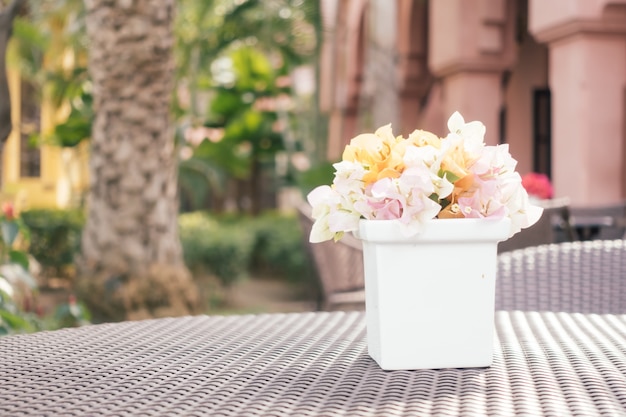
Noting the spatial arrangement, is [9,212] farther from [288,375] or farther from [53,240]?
[53,240]

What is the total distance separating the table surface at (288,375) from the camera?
1.33 meters

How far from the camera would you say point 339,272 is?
454cm

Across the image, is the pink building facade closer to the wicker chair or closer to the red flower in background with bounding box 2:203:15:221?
the red flower in background with bounding box 2:203:15:221

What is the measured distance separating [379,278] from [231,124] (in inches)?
539

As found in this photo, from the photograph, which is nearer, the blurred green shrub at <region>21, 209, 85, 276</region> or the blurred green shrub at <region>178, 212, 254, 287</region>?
the blurred green shrub at <region>178, 212, 254, 287</region>

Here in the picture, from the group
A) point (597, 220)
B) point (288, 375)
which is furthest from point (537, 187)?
point (288, 375)

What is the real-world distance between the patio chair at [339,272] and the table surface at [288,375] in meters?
2.32

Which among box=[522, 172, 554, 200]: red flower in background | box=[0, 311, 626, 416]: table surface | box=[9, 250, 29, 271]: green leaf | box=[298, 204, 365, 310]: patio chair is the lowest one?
box=[298, 204, 365, 310]: patio chair

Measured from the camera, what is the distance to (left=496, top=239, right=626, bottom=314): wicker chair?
2.53m

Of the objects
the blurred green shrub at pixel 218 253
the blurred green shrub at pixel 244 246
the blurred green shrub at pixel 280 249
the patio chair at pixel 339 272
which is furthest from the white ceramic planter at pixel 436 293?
the blurred green shrub at pixel 280 249

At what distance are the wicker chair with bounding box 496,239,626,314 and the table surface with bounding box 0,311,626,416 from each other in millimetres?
463

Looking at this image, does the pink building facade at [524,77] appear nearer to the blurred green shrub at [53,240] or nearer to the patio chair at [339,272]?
the patio chair at [339,272]

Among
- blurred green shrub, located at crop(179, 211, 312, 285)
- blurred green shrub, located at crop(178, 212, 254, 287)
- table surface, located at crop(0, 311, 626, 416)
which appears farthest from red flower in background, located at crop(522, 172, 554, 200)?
blurred green shrub, located at crop(178, 212, 254, 287)

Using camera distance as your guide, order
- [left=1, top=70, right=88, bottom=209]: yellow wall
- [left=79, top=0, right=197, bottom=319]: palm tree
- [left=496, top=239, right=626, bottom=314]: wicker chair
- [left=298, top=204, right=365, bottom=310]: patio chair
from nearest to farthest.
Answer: [left=496, top=239, right=626, bottom=314]: wicker chair → [left=298, top=204, right=365, bottom=310]: patio chair → [left=79, top=0, right=197, bottom=319]: palm tree → [left=1, top=70, right=88, bottom=209]: yellow wall
